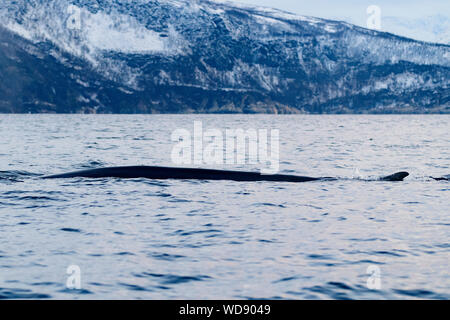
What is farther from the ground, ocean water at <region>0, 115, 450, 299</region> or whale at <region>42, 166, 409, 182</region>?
whale at <region>42, 166, 409, 182</region>

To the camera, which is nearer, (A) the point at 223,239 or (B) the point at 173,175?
(A) the point at 223,239

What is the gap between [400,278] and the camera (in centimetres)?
1188

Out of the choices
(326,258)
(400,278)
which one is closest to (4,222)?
(326,258)

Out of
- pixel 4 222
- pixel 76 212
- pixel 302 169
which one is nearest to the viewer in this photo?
pixel 4 222

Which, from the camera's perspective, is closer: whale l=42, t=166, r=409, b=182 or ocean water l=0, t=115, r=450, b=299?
ocean water l=0, t=115, r=450, b=299

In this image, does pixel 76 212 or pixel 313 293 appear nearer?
pixel 313 293

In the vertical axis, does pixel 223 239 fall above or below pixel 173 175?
below

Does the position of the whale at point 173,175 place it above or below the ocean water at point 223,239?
above

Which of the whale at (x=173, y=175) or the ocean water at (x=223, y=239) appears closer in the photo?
the ocean water at (x=223, y=239)

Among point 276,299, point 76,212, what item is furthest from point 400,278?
point 76,212

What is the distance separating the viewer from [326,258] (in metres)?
13.3

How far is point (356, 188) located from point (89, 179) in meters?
11.0

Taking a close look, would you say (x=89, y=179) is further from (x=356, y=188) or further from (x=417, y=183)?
(x=417, y=183)
